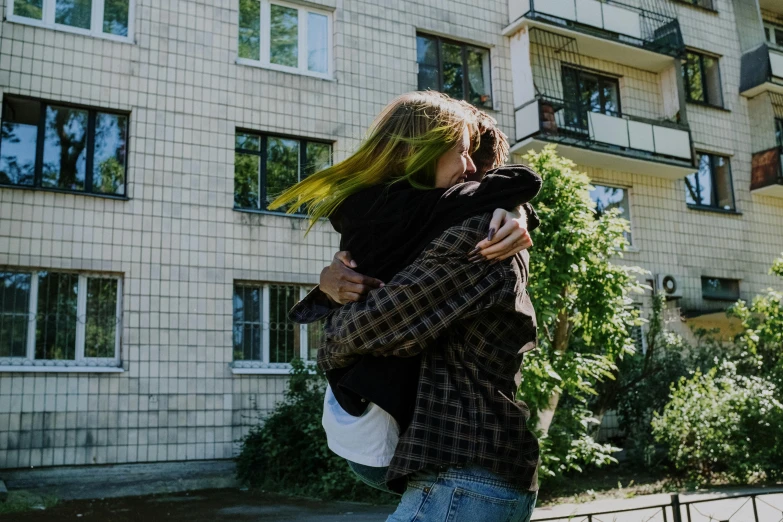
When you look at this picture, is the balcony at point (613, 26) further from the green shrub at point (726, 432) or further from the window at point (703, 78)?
the green shrub at point (726, 432)

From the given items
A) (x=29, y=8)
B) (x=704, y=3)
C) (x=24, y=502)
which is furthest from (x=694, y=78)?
(x=24, y=502)

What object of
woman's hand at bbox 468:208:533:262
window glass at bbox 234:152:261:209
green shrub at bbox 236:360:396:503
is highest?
window glass at bbox 234:152:261:209

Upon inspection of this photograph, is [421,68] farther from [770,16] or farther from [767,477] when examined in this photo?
[770,16]

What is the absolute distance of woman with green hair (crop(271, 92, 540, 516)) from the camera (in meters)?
1.67

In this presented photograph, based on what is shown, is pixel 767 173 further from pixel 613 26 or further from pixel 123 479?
pixel 123 479

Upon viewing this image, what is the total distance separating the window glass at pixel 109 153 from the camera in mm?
12789

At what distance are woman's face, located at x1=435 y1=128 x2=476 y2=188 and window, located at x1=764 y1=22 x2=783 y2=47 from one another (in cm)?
2442

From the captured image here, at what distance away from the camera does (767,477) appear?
1080cm

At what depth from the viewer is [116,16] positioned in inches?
527

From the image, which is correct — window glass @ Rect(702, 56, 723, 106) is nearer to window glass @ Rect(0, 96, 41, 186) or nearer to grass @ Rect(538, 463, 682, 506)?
grass @ Rect(538, 463, 682, 506)

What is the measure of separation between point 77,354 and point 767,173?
16874mm

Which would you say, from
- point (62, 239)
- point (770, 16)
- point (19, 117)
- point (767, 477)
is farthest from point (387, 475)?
point (770, 16)

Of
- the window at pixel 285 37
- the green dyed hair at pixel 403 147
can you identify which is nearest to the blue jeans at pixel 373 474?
the green dyed hair at pixel 403 147

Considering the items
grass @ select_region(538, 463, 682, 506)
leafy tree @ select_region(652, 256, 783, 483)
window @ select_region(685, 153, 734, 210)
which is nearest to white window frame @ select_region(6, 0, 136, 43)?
grass @ select_region(538, 463, 682, 506)
